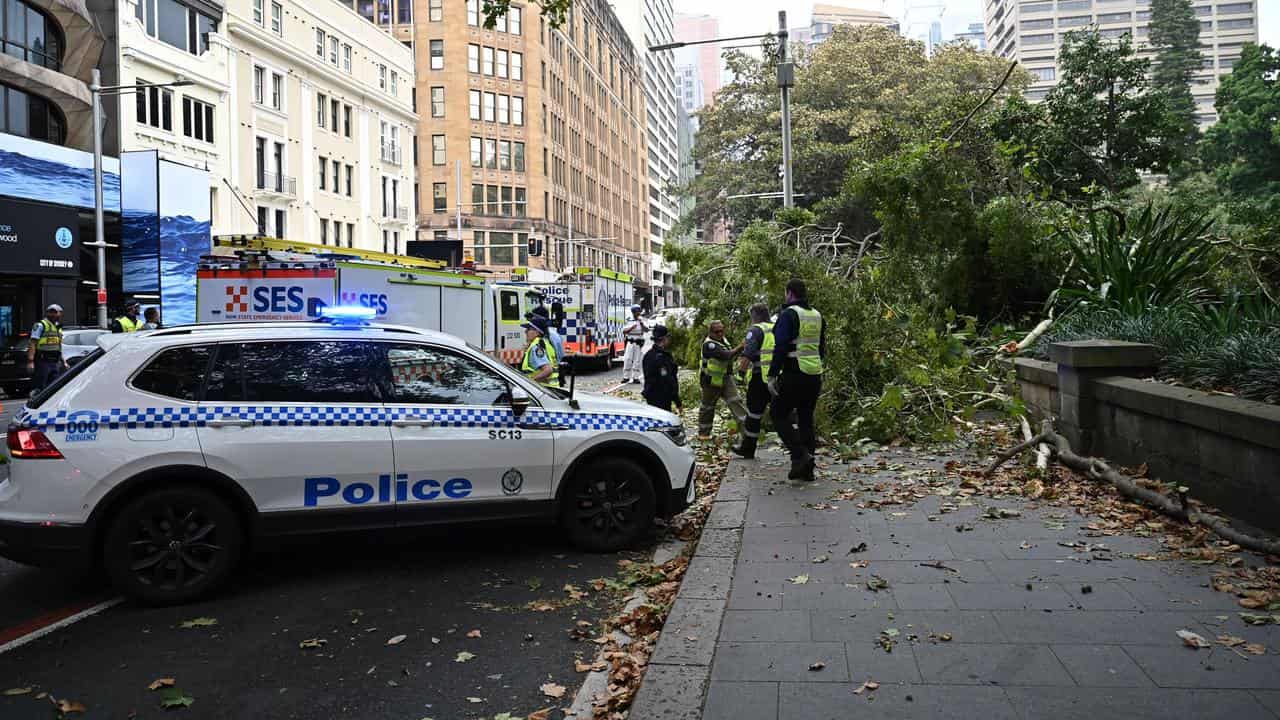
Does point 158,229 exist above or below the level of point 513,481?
above

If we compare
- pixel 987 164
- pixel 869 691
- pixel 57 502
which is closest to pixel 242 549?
pixel 57 502

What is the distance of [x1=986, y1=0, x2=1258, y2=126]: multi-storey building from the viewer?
146 meters

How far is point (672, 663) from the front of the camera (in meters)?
4.70

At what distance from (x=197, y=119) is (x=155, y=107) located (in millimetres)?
2391

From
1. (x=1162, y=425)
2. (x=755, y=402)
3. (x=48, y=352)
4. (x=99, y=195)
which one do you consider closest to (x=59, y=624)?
(x=755, y=402)

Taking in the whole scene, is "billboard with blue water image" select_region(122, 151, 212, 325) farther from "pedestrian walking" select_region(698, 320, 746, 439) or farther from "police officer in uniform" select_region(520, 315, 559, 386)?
"pedestrian walking" select_region(698, 320, 746, 439)

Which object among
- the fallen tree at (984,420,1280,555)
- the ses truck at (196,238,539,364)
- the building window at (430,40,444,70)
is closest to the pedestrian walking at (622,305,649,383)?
the ses truck at (196,238,539,364)

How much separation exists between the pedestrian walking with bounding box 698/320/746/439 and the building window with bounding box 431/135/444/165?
6155 centimetres

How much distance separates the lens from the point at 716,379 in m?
12.6

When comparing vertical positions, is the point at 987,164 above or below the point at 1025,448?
above

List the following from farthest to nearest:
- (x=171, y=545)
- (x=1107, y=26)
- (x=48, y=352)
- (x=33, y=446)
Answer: (x=1107, y=26), (x=48, y=352), (x=171, y=545), (x=33, y=446)

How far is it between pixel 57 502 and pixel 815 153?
35.4 metres

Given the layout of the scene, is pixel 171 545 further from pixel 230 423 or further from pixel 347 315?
pixel 347 315

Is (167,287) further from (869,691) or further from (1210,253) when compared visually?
(869,691)
